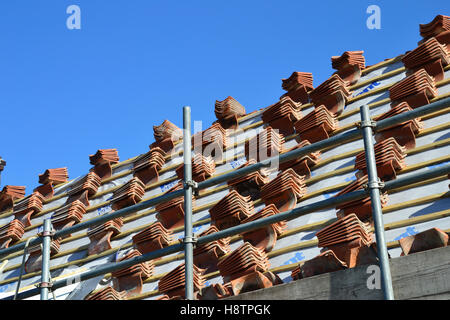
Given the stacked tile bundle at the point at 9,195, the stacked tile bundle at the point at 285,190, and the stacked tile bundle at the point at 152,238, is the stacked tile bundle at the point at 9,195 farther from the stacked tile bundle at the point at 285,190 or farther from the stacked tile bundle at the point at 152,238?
the stacked tile bundle at the point at 285,190

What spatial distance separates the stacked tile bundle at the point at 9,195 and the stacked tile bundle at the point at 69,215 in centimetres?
306

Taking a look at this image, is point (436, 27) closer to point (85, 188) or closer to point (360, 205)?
point (360, 205)

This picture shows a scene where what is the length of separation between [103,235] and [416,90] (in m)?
5.71

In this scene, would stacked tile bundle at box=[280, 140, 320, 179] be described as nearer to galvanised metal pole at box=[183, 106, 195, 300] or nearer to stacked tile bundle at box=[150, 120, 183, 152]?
galvanised metal pole at box=[183, 106, 195, 300]

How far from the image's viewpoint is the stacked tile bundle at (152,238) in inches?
484

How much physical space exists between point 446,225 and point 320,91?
554cm

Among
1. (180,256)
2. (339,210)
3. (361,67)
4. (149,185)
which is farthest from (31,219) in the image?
(339,210)

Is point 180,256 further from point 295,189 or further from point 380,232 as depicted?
point 380,232

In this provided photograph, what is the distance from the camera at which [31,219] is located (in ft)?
55.5

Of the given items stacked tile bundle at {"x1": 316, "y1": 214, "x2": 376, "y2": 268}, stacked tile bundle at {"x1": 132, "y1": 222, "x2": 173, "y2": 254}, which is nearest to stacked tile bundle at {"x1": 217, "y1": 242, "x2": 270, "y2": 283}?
stacked tile bundle at {"x1": 316, "y1": 214, "x2": 376, "y2": 268}

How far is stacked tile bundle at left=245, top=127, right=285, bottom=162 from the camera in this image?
516 inches

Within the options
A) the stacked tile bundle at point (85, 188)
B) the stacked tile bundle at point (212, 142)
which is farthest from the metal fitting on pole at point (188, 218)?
the stacked tile bundle at point (85, 188)

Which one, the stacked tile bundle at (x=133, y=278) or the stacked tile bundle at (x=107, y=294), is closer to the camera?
the stacked tile bundle at (x=107, y=294)

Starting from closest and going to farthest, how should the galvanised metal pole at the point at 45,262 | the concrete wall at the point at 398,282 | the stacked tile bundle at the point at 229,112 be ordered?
the concrete wall at the point at 398,282 < the galvanised metal pole at the point at 45,262 < the stacked tile bundle at the point at 229,112
